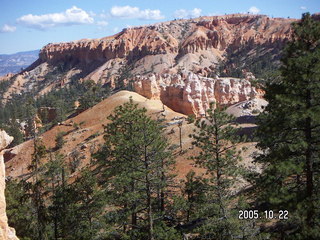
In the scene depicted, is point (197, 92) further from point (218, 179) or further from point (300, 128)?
point (300, 128)

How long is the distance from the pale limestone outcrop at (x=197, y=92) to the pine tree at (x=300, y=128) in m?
52.0

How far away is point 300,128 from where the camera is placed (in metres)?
10.7

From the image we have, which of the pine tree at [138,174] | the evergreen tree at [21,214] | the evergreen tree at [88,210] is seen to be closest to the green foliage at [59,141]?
the evergreen tree at [21,214]

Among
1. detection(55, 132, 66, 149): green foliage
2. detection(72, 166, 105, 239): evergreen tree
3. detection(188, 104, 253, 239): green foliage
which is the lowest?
detection(55, 132, 66, 149): green foliage

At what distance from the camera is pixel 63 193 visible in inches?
861

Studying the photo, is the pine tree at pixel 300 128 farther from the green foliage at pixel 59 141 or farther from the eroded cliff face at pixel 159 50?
the eroded cliff face at pixel 159 50

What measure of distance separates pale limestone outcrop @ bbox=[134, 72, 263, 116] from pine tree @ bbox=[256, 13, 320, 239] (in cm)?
5205

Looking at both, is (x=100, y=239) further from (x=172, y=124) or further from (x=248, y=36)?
(x=248, y=36)

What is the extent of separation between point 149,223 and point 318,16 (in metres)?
146

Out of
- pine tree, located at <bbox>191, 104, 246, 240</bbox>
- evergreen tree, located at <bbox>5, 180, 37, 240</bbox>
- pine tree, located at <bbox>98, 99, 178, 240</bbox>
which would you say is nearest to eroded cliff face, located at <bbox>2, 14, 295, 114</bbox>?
evergreen tree, located at <bbox>5, 180, 37, 240</bbox>

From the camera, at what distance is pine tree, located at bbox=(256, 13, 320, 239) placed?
9.83 meters

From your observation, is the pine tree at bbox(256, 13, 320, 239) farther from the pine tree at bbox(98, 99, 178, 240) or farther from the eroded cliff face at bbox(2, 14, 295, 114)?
the eroded cliff face at bbox(2, 14, 295, 114)

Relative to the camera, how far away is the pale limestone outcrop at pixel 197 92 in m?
65.4

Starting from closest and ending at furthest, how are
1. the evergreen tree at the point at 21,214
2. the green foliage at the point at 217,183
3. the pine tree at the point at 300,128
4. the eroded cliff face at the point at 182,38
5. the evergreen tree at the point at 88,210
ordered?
1. the pine tree at the point at 300,128
2. the green foliage at the point at 217,183
3. the evergreen tree at the point at 88,210
4. the evergreen tree at the point at 21,214
5. the eroded cliff face at the point at 182,38
